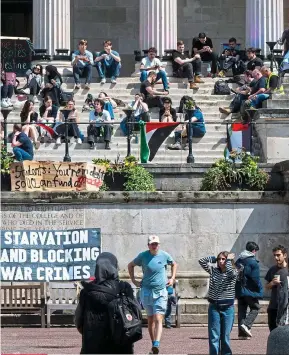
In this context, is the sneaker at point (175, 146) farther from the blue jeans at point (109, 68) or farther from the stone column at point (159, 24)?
the stone column at point (159, 24)

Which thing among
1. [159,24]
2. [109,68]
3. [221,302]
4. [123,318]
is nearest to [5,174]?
[221,302]

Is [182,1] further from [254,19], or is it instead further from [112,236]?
[112,236]

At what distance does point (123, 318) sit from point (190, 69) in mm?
22634

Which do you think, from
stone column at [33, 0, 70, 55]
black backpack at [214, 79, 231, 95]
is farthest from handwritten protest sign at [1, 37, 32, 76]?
black backpack at [214, 79, 231, 95]

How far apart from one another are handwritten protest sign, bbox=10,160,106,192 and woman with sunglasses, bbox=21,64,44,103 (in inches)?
324

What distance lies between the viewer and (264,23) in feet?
142

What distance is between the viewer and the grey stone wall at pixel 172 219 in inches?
1217

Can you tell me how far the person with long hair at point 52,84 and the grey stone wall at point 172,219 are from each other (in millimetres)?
7754

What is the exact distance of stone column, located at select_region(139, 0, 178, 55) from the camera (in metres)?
43.0

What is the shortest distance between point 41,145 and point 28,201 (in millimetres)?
3997

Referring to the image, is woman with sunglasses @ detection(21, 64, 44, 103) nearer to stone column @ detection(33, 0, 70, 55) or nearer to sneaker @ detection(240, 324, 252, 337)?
stone column @ detection(33, 0, 70, 55)

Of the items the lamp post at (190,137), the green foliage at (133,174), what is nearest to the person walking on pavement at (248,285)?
the green foliage at (133,174)

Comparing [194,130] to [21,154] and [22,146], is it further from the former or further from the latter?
[21,154]

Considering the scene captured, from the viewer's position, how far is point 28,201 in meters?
30.9
